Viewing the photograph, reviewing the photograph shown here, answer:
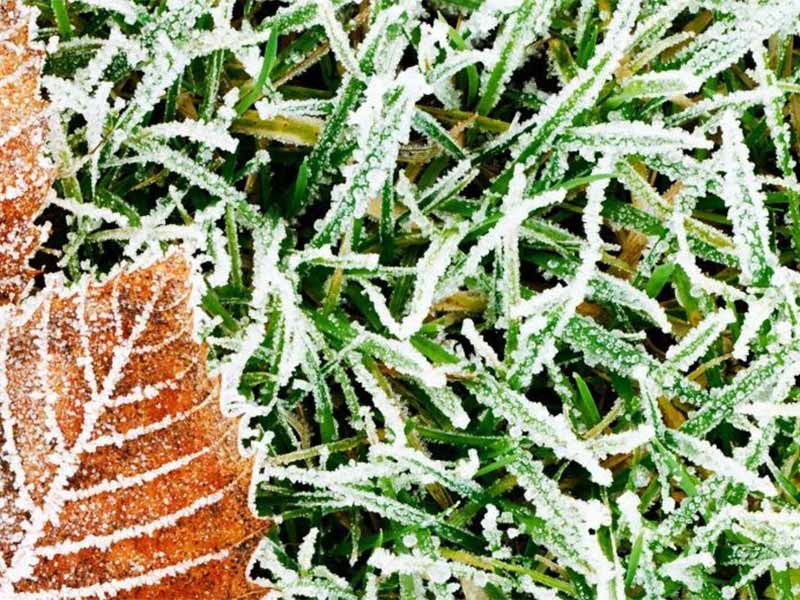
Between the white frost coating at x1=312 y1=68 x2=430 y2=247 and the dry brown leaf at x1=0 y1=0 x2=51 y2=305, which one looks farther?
the white frost coating at x1=312 y1=68 x2=430 y2=247

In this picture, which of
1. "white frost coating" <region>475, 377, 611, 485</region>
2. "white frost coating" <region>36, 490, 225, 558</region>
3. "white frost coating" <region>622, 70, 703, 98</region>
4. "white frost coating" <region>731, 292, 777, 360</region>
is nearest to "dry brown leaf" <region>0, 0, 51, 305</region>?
"white frost coating" <region>36, 490, 225, 558</region>

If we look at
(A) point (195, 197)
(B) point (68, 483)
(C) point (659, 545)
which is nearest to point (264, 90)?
(A) point (195, 197)

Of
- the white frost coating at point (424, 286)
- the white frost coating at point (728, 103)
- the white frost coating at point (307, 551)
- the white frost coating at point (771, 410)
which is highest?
the white frost coating at point (728, 103)

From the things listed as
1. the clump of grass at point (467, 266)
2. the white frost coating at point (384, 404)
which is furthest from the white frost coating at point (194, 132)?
the white frost coating at point (384, 404)

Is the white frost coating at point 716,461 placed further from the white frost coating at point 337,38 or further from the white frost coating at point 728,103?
the white frost coating at point 337,38

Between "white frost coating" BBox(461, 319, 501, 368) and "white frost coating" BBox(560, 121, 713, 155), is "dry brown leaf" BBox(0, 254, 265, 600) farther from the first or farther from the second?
"white frost coating" BBox(560, 121, 713, 155)


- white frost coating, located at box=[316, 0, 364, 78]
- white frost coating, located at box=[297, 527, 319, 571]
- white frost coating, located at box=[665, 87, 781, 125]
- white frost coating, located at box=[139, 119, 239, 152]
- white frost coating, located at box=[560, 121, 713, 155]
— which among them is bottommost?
white frost coating, located at box=[297, 527, 319, 571]
